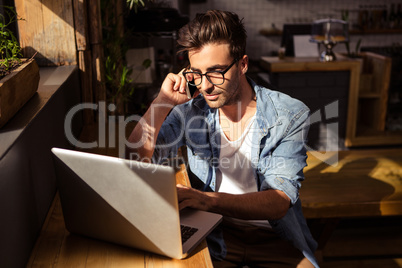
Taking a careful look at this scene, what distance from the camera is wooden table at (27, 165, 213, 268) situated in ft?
3.73

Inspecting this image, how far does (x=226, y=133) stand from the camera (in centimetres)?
178

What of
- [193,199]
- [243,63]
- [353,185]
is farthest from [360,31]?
[193,199]

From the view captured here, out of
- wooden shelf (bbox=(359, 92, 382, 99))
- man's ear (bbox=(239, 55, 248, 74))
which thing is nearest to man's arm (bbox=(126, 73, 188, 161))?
man's ear (bbox=(239, 55, 248, 74))

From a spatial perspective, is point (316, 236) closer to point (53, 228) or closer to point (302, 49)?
point (53, 228)

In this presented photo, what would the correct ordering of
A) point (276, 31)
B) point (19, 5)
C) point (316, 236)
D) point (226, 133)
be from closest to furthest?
point (226, 133), point (19, 5), point (316, 236), point (276, 31)

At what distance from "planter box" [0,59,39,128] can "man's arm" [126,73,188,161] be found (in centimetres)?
43

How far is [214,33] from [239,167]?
527mm

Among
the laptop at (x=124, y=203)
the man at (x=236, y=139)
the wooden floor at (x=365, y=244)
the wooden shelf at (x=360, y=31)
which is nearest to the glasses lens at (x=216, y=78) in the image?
the man at (x=236, y=139)

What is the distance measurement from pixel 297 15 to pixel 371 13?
3.77ft

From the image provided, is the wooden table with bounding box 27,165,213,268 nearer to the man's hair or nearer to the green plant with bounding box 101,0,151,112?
the man's hair

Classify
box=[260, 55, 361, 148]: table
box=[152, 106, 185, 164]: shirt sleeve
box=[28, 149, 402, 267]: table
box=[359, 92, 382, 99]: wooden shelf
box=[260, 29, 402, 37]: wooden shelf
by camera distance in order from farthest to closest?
box=[260, 29, 402, 37]: wooden shelf
box=[359, 92, 382, 99]: wooden shelf
box=[260, 55, 361, 148]: table
box=[152, 106, 185, 164]: shirt sleeve
box=[28, 149, 402, 267]: table

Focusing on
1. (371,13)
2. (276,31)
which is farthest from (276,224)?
(371,13)

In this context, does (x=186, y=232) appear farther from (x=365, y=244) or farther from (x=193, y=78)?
(x=365, y=244)

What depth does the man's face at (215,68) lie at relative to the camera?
1.63 m
